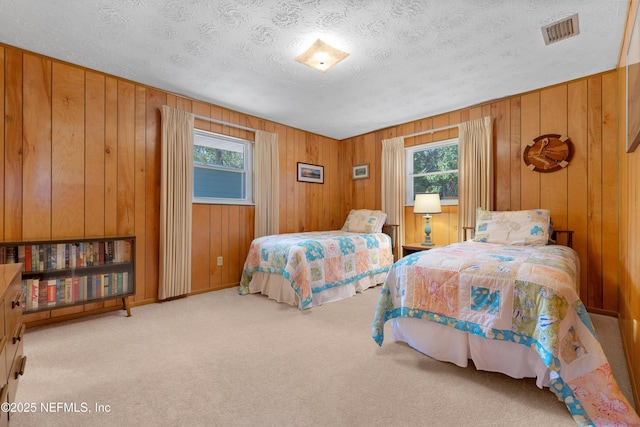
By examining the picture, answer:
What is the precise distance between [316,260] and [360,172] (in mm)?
2394

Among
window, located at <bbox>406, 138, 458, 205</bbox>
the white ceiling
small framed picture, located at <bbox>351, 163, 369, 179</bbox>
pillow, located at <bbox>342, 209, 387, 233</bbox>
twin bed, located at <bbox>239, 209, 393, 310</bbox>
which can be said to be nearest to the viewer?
the white ceiling

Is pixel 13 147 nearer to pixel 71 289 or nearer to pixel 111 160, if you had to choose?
pixel 111 160

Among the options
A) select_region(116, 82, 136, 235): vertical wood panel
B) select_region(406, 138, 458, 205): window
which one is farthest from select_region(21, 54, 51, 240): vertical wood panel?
select_region(406, 138, 458, 205): window

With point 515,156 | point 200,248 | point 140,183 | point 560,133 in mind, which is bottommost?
point 200,248

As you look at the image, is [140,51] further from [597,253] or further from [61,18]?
[597,253]

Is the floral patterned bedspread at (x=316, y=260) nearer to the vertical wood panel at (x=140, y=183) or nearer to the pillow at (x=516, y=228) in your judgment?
the vertical wood panel at (x=140, y=183)

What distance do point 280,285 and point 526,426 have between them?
2.38 metres

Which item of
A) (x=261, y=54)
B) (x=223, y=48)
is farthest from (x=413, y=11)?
(x=223, y=48)

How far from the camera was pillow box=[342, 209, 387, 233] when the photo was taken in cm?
423

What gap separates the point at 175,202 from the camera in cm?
334

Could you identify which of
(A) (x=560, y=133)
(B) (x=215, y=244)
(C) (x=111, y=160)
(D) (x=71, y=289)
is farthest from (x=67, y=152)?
(A) (x=560, y=133)

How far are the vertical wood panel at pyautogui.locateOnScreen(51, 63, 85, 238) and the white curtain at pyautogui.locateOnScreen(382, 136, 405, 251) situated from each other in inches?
147

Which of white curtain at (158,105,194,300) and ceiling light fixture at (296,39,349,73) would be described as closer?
ceiling light fixture at (296,39,349,73)

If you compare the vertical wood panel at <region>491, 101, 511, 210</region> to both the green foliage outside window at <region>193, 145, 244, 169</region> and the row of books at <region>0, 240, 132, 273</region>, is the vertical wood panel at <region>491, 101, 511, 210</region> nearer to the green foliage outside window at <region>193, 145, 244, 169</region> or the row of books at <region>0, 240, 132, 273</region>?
the green foliage outside window at <region>193, 145, 244, 169</region>
